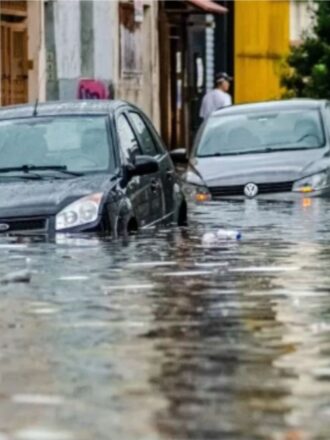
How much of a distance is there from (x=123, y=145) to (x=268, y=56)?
123 ft

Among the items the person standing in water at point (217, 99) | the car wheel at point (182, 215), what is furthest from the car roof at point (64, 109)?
the person standing in water at point (217, 99)

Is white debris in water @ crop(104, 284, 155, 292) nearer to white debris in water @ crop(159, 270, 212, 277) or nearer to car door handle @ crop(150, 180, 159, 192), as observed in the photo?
white debris in water @ crop(159, 270, 212, 277)

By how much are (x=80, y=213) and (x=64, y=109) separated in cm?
211

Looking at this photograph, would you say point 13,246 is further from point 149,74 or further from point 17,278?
point 149,74

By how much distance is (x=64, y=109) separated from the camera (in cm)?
1762

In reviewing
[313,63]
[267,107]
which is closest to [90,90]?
[313,63]

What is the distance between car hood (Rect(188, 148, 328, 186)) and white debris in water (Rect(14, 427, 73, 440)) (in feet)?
52.3

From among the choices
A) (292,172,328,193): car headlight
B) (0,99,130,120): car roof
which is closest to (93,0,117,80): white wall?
(292,172,328,193): car headlight

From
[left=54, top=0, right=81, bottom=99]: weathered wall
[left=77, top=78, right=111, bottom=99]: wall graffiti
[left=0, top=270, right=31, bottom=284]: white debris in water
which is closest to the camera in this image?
[left=0, top=270, right=31, bottom=284]: white debris in water

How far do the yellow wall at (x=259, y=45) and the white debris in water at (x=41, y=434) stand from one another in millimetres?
43616

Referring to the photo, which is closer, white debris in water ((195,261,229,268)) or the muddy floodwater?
the muddy floodwater

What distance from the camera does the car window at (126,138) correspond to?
17031 mm

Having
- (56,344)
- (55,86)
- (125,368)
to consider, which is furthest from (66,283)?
(55,86)

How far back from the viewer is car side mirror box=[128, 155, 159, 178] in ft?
54.5
